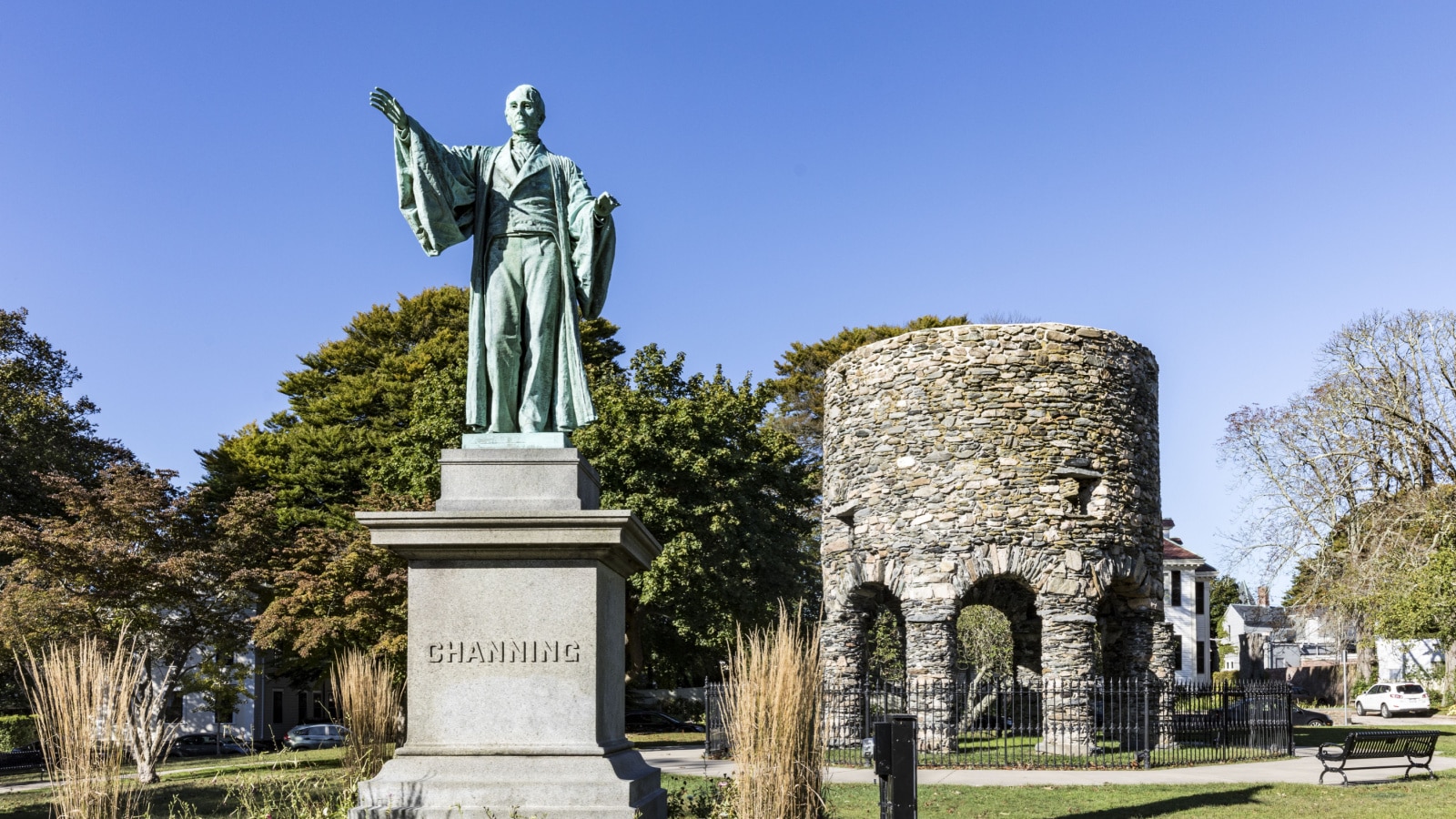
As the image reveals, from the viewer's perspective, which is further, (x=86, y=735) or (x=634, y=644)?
(x=634, y=644)

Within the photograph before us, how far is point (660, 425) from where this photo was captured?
94.3 ft

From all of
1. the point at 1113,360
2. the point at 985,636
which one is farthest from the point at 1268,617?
the point at 1113,360

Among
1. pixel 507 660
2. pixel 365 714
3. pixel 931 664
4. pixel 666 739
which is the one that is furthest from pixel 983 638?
pixel 507 660

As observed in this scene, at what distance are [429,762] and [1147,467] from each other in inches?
740

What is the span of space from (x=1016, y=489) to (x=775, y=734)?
1457cm

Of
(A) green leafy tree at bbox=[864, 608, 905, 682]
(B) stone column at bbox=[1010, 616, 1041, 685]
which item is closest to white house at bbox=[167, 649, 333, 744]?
(A) green leafy tree at bbox=[864, 608, 905, 682]

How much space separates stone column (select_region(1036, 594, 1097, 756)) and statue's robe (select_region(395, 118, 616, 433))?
1532 centimetres

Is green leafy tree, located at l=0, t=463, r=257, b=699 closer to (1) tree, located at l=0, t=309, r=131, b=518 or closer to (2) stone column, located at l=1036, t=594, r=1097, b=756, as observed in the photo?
(1) tree, located at l=0, t=309, r=131, b=518

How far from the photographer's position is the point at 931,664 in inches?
843

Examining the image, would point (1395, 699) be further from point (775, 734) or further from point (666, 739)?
point (775, 734)

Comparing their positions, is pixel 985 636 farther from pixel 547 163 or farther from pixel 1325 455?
pixel 547 163

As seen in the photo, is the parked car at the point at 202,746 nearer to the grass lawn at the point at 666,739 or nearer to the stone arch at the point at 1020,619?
the grass lawn at the point at 666,739

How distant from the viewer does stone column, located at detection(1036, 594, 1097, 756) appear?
20297 mm

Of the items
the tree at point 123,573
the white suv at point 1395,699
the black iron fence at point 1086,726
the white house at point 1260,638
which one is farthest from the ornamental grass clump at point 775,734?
the white suv at point 1395,699
